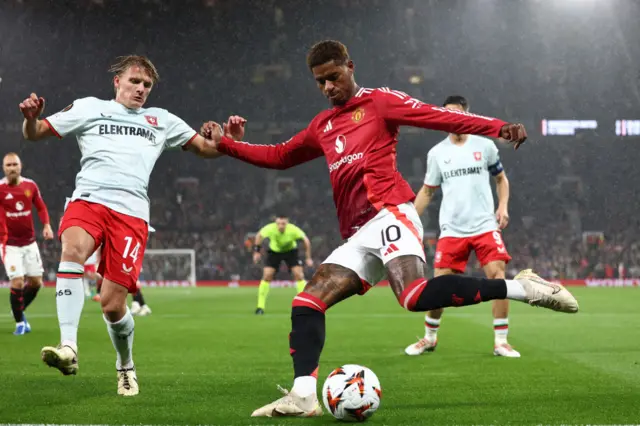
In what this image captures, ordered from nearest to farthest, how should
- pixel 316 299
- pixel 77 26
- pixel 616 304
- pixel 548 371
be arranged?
pixel 316 299, pixel 548 371, pixel 616 304, pixel 77 26

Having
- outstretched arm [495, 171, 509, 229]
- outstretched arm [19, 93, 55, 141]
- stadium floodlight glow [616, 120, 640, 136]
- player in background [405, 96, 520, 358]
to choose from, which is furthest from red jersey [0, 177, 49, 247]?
stadium floodlight glow [616, 120, 640, 136]

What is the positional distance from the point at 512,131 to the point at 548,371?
2.87 metres

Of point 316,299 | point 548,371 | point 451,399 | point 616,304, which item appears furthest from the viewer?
point 616,304

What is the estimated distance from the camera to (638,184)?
35.3 metres

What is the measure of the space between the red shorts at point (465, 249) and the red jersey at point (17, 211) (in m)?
5.99

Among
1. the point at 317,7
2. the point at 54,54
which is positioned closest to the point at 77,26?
the point at 54,54

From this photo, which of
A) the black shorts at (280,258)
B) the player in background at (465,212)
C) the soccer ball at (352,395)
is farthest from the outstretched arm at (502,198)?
the black shorts at (280,258)

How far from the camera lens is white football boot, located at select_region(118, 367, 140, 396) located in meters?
5.03

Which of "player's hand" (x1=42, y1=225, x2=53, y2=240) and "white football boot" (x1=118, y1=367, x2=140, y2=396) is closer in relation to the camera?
"white football boot" (x1=118, y1=367, x2=140, y2=396)

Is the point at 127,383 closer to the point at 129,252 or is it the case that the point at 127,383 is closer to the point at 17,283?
the point at 129,252

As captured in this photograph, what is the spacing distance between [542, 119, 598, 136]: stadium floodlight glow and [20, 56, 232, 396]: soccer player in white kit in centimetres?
3177

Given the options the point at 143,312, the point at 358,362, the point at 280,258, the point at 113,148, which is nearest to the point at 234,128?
the point at 113,148

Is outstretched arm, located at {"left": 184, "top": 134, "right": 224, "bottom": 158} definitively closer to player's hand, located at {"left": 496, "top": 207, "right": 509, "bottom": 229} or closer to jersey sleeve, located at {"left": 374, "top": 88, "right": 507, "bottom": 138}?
jersey sleeve, located at {"left": 374, "top": 88, "right": 507, "bottom": 138}

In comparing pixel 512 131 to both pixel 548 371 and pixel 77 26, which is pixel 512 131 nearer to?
pixel 548 371
